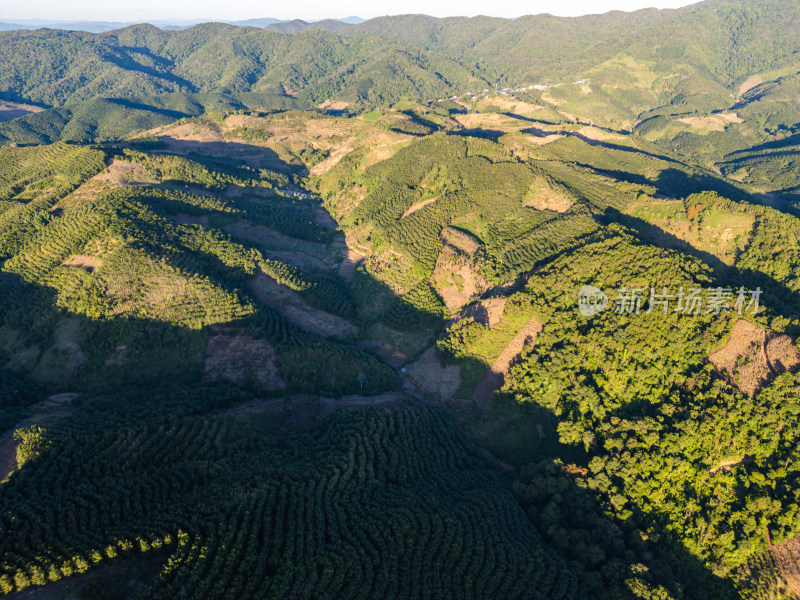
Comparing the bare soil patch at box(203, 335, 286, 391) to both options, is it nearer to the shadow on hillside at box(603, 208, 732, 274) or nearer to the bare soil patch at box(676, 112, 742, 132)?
the shadow on hillside at box(603, 208, 732, 274)

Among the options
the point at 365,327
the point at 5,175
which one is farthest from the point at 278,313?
the point at 5,175

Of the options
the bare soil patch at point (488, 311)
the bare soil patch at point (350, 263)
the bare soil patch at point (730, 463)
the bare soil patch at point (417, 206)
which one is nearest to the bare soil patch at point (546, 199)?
the bare soil patch at point (417, 206)

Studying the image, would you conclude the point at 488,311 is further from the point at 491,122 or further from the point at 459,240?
the point at 491,122

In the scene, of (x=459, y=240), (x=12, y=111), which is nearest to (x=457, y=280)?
(x=459, y=240)

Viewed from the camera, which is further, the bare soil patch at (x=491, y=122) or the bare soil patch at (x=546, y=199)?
the bare soil patch at (x=491, y=122)

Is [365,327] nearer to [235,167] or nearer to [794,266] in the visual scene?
[794,266]

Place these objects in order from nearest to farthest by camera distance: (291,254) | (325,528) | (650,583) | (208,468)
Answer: (650,583), (325,528), (208,468), (291,254)

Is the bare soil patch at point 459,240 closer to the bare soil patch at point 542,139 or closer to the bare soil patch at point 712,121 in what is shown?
the bare soil patch at point 542,139
